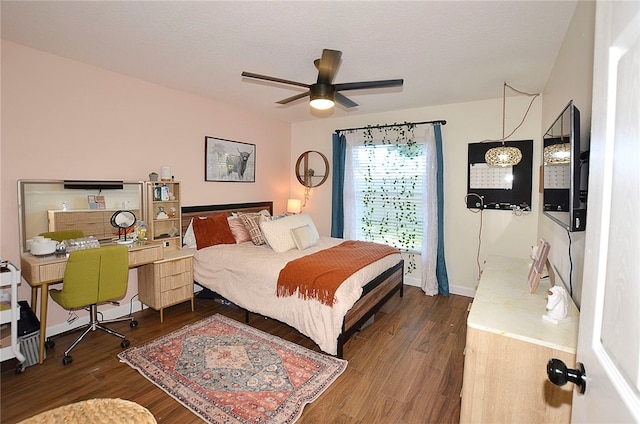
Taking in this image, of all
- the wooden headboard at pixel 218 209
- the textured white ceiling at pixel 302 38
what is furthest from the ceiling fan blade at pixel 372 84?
the wooden headboard at pixel 218 209

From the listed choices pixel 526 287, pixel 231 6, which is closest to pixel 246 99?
pixel 231 6

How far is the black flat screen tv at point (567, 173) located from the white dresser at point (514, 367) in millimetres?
544

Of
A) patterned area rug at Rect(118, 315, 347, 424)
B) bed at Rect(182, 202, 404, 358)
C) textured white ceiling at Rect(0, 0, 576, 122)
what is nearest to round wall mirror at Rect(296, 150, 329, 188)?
bed at Rect(182, 202, 404, 358)

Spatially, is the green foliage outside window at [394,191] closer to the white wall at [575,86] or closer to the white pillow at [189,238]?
the white wall at [575,86]

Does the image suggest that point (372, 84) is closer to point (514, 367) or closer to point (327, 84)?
point (327, 84)

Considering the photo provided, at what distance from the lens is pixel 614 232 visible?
0.70 metres

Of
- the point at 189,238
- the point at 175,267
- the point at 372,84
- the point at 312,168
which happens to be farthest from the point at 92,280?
the point at 312,168

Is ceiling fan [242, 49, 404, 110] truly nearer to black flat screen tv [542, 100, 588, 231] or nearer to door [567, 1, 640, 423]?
black flat screen tv [542, 100, 588, 231]

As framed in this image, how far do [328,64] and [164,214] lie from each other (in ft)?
8.45

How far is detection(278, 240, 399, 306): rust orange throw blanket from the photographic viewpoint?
257cm

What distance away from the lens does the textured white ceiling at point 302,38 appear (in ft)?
6.44

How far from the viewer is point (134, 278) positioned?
3430mm

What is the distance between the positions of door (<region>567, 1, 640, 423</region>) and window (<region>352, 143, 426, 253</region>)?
3.61 meters

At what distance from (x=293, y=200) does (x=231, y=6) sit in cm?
346
